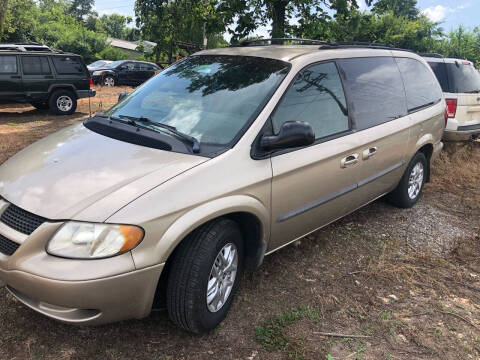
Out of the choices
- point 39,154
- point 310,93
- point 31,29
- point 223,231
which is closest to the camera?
point 223,231

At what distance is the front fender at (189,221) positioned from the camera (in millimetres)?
2225

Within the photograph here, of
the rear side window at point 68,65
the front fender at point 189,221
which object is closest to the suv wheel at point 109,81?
the rear side window at point 68,65

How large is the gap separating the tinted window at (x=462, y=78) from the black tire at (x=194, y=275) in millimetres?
6018

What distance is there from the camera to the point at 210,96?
317 cm

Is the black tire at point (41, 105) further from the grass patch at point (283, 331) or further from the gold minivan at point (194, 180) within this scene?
the grass patch at point (283, 331)

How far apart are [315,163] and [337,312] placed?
1.10 meters

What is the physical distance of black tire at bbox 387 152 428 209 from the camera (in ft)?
15.7

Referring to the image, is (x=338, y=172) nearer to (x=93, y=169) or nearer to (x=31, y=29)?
(x=93, y=169)

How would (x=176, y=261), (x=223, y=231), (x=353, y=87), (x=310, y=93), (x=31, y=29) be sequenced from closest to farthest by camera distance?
(x=176, y=261) < (x=223, y=231) < (x=310, y=93) < (x=353, y=87) < (x=31, y=29)

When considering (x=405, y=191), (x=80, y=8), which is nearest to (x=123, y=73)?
(x=405, y=191)

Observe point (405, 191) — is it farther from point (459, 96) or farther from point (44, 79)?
point (44, 79)

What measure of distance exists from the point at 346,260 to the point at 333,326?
1.00 meters

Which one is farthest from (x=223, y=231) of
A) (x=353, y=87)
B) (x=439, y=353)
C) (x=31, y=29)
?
(x=31, y=29)

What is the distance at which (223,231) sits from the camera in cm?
259
